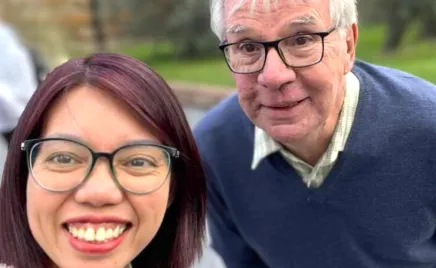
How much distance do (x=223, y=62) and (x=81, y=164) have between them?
14.8 metres

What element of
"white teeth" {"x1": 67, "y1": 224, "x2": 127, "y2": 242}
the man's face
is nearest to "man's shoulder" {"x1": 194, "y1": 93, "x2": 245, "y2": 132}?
the man's face

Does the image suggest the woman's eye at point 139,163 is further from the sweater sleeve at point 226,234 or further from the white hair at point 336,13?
the sweater sleeve at point 226,234

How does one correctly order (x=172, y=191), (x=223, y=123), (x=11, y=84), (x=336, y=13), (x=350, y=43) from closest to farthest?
(x=172, y=191)
(x=336, y=13)
(x=350, y=43)
(x=223, y=123)
(x=11, y=84)

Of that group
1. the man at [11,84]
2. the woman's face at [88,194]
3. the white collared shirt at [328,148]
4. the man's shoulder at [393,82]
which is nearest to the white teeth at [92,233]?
the woman's face at [88,194]

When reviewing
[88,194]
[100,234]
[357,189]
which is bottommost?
[357,189]

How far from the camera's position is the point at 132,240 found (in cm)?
197

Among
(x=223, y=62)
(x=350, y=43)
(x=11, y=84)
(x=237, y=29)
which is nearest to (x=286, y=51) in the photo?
(x=237, y=29)

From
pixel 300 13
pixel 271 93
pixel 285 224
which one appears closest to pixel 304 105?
pixel 271 93

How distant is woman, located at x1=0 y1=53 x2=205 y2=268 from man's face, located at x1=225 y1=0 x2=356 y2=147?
44 cm

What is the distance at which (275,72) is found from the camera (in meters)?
2.34

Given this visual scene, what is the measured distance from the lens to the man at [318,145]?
236 cm

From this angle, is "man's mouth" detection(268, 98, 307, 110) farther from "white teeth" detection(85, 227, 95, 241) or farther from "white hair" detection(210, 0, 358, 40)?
"white teeth" detection(85, 227, 95, 241)

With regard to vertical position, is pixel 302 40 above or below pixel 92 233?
above

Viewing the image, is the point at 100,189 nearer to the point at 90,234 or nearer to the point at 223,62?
the point at 90,234
